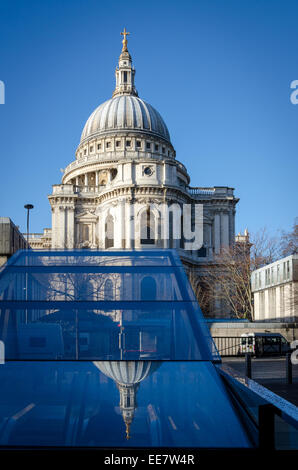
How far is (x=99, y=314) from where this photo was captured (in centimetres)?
532

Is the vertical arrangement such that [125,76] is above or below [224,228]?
above

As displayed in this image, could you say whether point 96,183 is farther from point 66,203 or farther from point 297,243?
point 297,243

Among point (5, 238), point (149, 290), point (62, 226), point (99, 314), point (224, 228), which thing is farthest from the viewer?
point (224, 228)

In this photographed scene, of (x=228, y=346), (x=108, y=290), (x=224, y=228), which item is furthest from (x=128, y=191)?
(x=108, y=290)

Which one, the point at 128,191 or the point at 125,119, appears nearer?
the point at 128,191

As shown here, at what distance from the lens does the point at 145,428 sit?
11.3 ft

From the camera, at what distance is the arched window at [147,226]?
6644cm

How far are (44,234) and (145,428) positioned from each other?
93754 millimetres

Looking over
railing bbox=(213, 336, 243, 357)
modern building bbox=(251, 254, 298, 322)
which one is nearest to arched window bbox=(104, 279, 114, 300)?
railing bbox=(213, 336, 243, 357)

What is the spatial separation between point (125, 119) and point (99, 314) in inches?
3463

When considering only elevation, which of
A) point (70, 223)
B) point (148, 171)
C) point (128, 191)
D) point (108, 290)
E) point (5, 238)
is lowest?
point (108, 290)

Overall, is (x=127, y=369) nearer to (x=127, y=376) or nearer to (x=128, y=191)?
(x=127, y=376)

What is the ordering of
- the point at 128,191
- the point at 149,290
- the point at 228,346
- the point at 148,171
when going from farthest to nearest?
1. the point at 148,171
2. the point at 128,191
3. the point at 228,346
4. the point at 149,290
